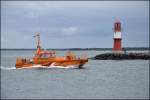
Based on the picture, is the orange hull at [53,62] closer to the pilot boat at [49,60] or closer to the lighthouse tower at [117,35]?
the pilot boat at [49,60]

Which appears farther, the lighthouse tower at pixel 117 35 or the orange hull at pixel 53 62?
the lighthouse tower at pixel 117 35

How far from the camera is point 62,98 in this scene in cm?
3169

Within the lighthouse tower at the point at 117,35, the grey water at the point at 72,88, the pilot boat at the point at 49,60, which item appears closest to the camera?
the grey water at the point at 72,88

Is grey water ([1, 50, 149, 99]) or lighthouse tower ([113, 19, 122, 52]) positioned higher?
lighthouse tower ([113, 19, 122, 52])

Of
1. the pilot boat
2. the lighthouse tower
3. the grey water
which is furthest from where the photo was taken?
the lighthouse tower

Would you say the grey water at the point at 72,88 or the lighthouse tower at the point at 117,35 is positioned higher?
the lighthouse tower at the point at 117,35

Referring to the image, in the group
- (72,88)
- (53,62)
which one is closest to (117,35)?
(53,62)

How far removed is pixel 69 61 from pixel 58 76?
753cm

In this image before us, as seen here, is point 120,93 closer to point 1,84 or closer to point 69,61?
point 1,84

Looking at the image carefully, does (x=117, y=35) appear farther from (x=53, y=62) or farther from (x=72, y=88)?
(x=72, y=88)

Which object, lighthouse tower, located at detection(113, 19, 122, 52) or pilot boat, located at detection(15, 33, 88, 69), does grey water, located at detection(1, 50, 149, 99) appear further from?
lighthouse tower, located at detection(113, 19, 122, 52)

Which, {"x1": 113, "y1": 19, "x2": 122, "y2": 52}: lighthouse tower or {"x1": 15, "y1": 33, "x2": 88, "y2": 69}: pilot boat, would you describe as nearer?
{"x1": 15, "y1": 33, "x2": 88, "y2": 69}: pilot boat

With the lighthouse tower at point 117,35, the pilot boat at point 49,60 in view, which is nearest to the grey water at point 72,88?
the pilot boat at point 49,60

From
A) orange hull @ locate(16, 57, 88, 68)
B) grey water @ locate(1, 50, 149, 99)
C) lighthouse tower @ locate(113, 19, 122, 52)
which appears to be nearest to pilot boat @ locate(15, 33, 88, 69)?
orange hull @ locate(16, 57, 88, 68)
